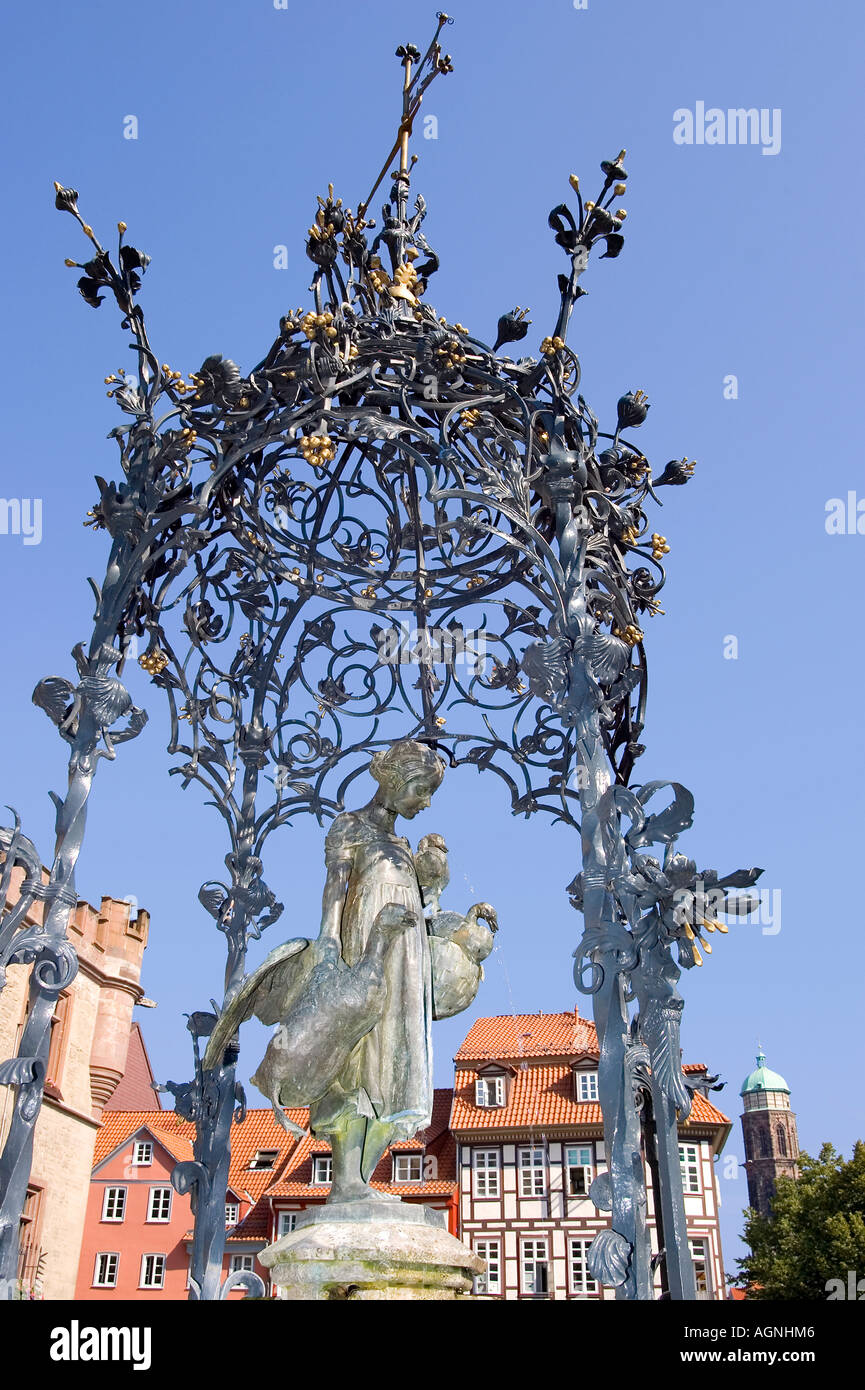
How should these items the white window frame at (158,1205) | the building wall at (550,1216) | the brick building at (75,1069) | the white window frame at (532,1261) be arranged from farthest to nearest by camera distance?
the white window frame at (158,1205) → the building wall at (550,1216) → the white window frame at (532,1261) → the brick building at (75,1069)

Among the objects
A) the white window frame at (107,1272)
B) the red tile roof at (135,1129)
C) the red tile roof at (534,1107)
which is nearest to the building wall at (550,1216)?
the red tile roof at (534,1107)

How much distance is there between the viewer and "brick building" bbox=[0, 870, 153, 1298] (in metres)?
26.4

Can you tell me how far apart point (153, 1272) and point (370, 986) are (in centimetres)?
3266

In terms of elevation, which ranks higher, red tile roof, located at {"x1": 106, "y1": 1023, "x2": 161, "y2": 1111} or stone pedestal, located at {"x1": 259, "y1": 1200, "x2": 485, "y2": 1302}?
red tile roof, located at {"x1": 106, "y1": 1023, "x2": 161, "y2": 1111}

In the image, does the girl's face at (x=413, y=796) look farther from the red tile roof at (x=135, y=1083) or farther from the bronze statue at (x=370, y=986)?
the red tile roof at (x=135, y=1083)

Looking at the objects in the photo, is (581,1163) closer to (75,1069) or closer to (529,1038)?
(529,1038)

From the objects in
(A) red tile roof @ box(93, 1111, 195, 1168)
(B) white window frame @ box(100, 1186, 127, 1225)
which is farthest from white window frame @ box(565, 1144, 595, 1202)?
(B) white window frame @ box(100, 1186, 127, 1225)

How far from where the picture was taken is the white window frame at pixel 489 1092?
37.1m

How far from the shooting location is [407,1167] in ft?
120

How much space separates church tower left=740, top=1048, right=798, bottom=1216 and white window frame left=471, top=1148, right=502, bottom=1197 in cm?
8801

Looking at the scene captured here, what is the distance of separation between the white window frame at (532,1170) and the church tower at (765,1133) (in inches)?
→ 3462

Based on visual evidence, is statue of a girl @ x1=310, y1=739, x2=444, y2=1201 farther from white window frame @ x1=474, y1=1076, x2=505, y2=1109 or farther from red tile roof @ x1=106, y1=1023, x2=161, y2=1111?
red tile roof @ x1=106, y1=1023, x2=161, y2=1111

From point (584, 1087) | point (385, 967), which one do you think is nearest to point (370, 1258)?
point (385, 967)
